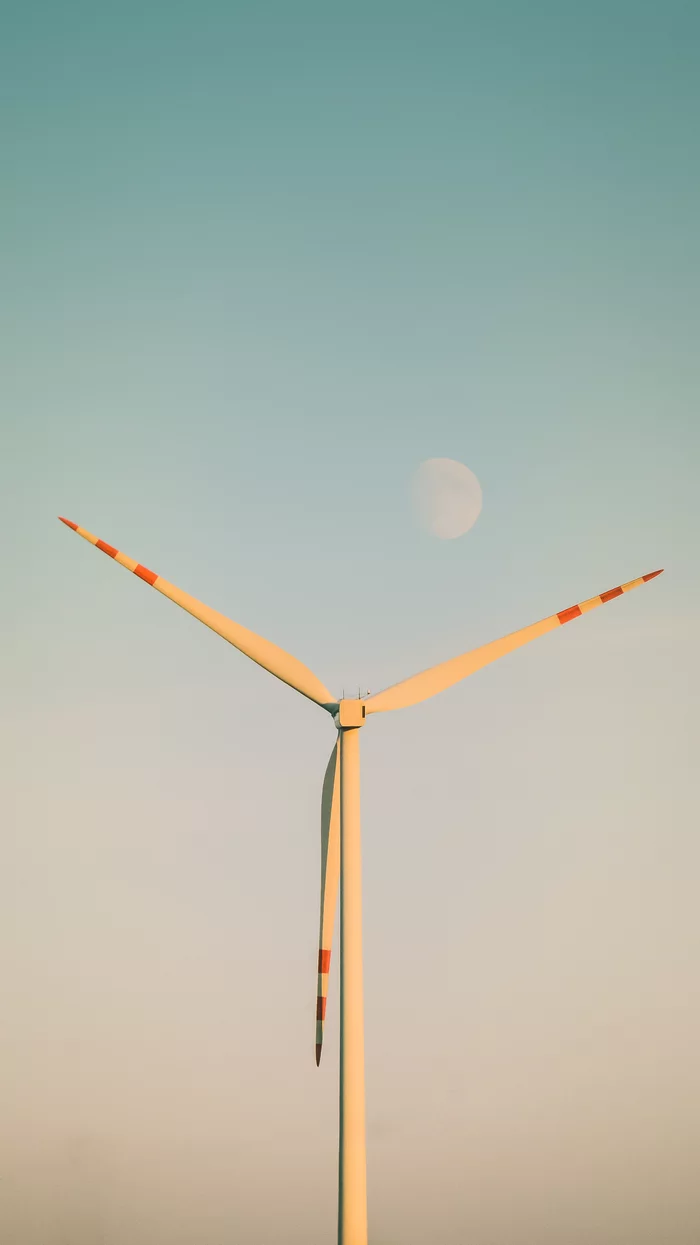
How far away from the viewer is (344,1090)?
32.5 meters

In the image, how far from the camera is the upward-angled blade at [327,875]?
121 ft

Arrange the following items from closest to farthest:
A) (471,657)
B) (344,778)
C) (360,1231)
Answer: (360,1231) → (344,778) → (471,657)

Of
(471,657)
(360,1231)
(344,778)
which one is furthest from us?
(471,657)

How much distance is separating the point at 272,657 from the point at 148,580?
5137 millimetres

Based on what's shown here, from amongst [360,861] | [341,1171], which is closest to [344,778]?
[360,861]

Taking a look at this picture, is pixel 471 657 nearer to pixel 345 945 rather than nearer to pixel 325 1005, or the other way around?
pixel 345 945

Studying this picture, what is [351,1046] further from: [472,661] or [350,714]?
[472,661]

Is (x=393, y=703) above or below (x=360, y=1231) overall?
above

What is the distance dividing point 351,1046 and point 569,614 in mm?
16895

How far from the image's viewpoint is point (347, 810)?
34812mm

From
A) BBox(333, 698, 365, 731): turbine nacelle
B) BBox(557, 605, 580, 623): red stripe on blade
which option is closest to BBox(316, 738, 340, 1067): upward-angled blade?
BBox(333, 698, 365, 731): turbine nacelle

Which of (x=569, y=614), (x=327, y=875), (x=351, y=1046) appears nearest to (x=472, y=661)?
(x=569, y=614)

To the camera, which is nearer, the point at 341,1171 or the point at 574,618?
the point at 341,1171

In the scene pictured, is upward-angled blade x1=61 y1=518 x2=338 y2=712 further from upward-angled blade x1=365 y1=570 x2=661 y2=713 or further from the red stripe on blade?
the red stripe on blade
